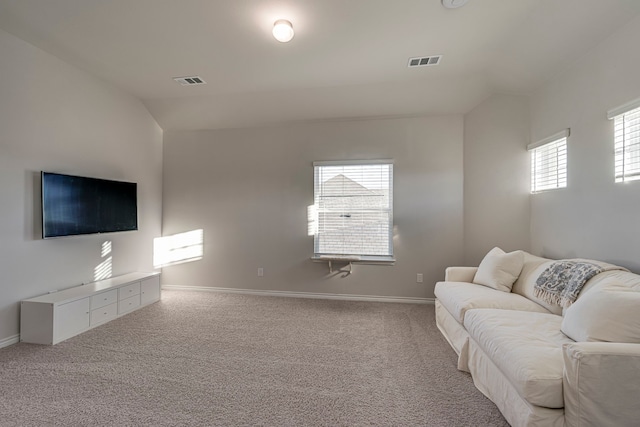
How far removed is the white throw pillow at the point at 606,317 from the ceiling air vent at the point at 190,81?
423 centimetres

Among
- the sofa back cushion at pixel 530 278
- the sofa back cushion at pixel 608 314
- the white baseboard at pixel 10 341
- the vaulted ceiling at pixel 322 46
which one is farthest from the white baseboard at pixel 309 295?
the vaulted ceiling at pixel 322 46

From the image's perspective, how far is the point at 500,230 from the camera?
12.0ft

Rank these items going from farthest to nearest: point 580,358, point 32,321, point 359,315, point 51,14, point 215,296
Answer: point 215,296 < point 359,315 < point 32,321 < point 51,14 < point 580,358

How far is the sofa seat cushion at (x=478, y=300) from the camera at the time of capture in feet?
7.90

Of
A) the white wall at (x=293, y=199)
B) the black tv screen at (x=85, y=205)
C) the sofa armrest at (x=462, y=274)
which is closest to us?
the black tv screen at (x=85, y=205)

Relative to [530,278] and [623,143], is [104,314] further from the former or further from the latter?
[623,143]

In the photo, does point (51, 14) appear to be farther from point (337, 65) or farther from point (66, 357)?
point (66, 357)

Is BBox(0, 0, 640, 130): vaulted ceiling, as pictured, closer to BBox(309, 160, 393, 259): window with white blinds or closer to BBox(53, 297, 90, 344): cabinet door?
BBox(309, 160, 393, 259): window with white blinds

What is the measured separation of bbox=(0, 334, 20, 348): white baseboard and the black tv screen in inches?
38.2

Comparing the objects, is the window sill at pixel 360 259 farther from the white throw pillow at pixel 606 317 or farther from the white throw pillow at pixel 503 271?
the white throw pillow at pixel 606 317

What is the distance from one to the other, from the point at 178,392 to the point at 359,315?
2.14 meters

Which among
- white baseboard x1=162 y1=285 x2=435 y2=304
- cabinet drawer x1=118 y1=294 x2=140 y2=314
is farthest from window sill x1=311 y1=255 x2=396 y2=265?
cabinet drawer x1=118 y1=294 x2=140 y2=314

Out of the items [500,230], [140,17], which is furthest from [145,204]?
[500,230]

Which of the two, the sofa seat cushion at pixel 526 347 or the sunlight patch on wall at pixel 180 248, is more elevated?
the sunlight patch on wall at pixel 180 248
